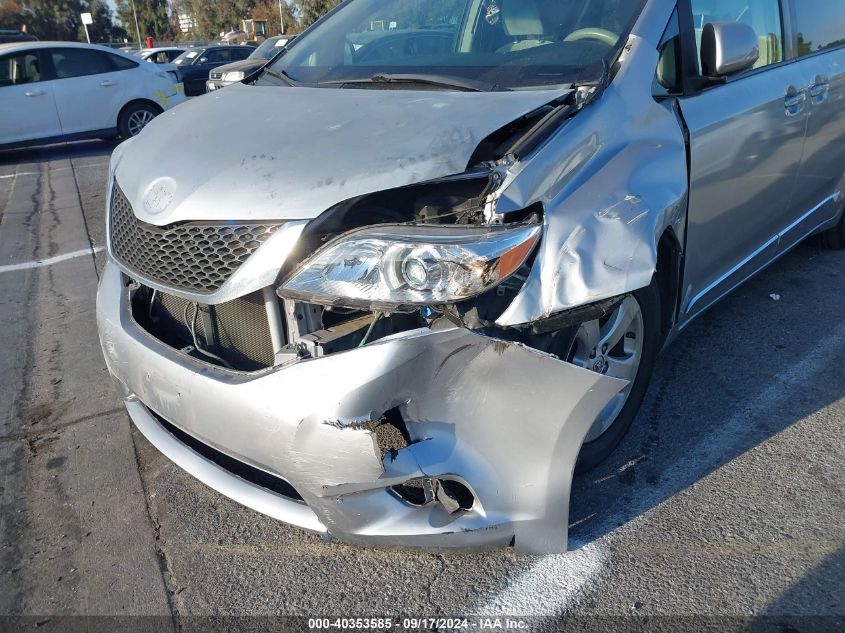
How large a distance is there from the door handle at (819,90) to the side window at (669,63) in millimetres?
1252

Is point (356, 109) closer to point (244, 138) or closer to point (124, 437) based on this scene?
point (244, 138)

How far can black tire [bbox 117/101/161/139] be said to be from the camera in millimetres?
10898

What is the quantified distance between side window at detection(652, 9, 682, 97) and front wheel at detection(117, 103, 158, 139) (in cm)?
980

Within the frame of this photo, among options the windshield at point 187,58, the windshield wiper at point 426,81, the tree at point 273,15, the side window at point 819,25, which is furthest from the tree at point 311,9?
the windshield wiper at point 426,81

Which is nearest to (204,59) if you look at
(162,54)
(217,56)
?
(217,56)

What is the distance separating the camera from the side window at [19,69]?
989 centimetres

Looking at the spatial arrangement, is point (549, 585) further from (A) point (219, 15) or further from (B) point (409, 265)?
(A) point (219, 15)

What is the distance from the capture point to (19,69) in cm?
999

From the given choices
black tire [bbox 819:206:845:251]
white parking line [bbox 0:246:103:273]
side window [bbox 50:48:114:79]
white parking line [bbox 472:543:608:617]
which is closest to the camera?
white parking line [bbox 472:543:608:617]

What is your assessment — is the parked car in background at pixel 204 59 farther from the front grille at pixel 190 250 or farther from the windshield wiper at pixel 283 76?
the front grille at pixel 190 250

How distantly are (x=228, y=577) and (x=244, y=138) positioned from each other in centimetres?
139

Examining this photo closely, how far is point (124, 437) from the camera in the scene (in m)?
3.00

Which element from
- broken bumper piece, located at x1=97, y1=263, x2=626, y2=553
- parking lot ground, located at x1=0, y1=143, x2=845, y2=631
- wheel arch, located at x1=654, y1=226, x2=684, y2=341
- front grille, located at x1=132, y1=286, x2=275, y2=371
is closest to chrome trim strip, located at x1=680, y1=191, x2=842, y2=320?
wheel arch, located at x1=654, y1=226, x2=684, y2=341

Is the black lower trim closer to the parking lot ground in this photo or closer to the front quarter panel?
the parking lot ground
